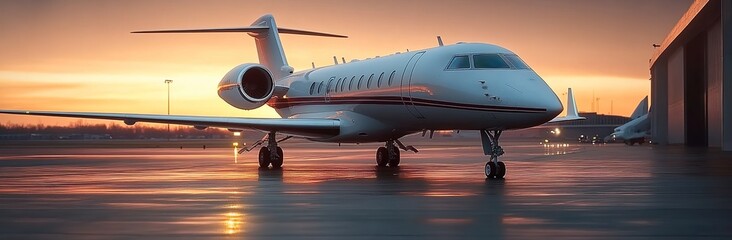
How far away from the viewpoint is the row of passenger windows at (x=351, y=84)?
22.6 metres

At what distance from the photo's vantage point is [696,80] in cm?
6034

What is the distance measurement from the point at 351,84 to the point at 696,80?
41.1 metres

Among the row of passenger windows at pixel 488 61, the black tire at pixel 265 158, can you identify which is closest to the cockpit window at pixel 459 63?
the row of passenger windows at pixel 488 61

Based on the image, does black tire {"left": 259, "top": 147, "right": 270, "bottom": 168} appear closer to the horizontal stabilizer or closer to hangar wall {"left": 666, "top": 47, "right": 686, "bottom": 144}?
the horizontal stabilizer

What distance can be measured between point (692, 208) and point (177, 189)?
7.30 metres

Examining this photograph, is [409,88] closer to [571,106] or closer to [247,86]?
[247,86]

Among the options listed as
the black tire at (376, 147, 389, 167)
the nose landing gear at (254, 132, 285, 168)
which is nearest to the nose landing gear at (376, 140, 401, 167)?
the black tire at (376, 147, 389, 167)

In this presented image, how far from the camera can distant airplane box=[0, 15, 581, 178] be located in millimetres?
18156

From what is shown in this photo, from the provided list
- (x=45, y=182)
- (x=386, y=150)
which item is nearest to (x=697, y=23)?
(x=386, y=150)

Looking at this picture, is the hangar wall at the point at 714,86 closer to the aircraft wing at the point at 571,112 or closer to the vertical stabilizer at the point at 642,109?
the aircraft wing at the point at 571,112

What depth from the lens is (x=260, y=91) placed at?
1019 inches

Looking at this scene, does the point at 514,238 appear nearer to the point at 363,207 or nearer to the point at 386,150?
the point at 363,207

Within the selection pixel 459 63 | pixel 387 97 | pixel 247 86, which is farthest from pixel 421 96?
pixel 247 86

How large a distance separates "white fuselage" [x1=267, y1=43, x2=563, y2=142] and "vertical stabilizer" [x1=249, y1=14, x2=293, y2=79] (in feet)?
10.0
